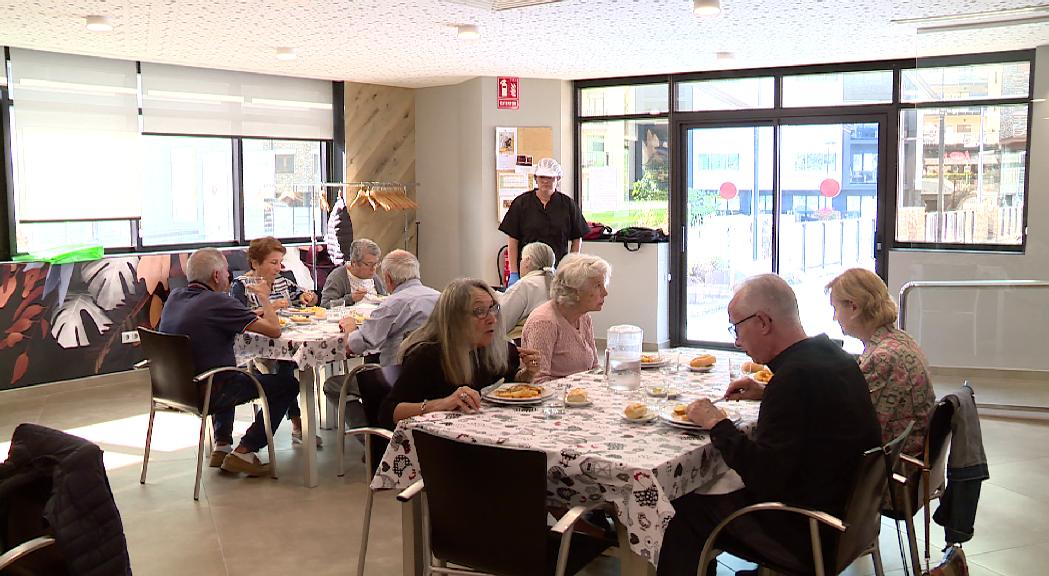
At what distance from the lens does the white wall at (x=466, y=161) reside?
30.7ft

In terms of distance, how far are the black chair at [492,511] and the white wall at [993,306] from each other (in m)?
4.75

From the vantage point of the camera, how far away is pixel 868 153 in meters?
8.61

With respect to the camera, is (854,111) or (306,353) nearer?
(306,353)

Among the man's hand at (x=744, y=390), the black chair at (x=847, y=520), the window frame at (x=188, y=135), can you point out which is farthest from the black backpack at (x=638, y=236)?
the black chair at (x=847, y=520)

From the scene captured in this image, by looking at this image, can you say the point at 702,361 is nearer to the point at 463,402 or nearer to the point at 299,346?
the point at 463,402

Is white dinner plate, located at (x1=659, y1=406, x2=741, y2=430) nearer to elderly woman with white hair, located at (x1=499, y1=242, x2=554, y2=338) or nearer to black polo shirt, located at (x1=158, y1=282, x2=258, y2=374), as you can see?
elderly woman with white hair, located at (x1=499, y1=242, x2=554, y2=338)

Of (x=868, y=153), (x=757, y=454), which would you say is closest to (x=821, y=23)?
(x=868, y=153)

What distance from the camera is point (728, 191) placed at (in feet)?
30.2

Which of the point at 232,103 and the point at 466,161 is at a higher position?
the point at 232,103

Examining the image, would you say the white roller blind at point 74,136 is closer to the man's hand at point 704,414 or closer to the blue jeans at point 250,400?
the blue jeans at point 250,400

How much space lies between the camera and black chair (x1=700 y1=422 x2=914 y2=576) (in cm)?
267

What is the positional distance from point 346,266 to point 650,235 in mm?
3578

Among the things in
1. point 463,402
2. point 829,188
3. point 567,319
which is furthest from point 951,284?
point 463,402

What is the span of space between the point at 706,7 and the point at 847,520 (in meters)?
3.48
